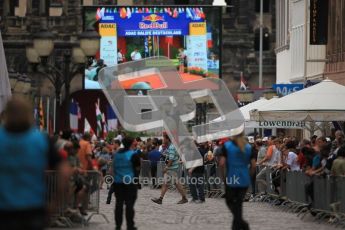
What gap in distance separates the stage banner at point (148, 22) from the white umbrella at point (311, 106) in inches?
1490

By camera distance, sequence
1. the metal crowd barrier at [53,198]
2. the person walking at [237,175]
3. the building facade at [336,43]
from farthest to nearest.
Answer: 1. the building facade at [336,43]
2. the metal crowd barrier at [53,198]
3. the person walking at [237,175]

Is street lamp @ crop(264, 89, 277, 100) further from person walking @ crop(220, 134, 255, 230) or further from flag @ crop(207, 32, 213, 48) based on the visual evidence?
person walking @ crop(220, 134, 255, 230)

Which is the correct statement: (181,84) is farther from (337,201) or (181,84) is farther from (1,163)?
(1,163)

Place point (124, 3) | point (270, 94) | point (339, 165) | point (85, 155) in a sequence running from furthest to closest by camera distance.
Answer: point (124, 3) < point (270, 94) < point (85, 155) < point (339, 165)

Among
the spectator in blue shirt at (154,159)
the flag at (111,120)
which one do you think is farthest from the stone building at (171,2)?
the spectator in blue shirt at (154,159)

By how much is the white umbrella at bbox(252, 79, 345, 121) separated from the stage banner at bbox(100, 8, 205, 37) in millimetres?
37848

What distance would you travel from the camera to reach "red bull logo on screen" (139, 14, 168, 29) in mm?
72188

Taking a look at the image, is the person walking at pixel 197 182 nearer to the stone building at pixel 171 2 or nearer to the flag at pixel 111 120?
the flag at pixel 111 120

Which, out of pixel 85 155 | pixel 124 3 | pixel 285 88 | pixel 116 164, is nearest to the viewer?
pixel 116 164

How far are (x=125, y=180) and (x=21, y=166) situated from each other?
33.3ft

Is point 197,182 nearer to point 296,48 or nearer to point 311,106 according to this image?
point 311,106

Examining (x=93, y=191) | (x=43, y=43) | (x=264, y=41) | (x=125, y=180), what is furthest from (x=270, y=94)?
(x=264, y=41)

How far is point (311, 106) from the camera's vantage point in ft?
107

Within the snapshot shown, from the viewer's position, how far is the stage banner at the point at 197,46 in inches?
2842
